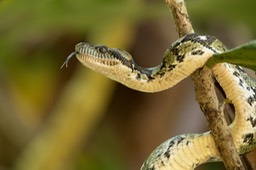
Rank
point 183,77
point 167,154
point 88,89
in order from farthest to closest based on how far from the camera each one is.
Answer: point 88,89 → point 167,154 → point 183,77

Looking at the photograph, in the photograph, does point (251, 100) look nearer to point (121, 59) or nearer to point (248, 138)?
point (248, 138)

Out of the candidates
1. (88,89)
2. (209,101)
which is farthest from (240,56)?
(88,89)

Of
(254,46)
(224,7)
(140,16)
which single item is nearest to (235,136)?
(254,46)

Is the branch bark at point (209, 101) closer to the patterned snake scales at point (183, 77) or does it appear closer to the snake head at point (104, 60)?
the patterned snake scales at point (183, 77)

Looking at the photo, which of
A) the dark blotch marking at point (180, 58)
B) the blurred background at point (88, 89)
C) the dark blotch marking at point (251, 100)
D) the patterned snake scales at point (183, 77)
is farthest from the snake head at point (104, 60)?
the blurred background at point (88, 89)

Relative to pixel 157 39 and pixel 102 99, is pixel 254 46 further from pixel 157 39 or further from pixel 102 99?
pixel 157 39
